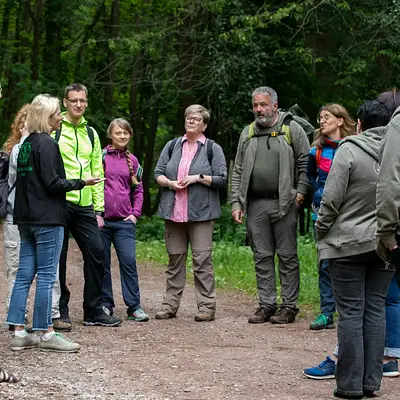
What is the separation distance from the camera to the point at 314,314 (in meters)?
9.66

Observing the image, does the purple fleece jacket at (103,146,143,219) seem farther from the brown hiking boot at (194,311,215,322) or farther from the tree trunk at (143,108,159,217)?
the tree trunk at (143,108,159,217)

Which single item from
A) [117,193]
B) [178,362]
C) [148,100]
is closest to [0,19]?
[148,100]

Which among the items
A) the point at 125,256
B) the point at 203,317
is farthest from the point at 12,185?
the point at 203,317

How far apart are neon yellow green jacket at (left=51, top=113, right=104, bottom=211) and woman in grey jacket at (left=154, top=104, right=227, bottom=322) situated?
866 mm

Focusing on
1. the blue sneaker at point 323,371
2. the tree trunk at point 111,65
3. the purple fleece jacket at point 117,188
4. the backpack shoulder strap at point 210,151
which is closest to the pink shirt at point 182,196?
the backpack shoulder strap at point 210,151

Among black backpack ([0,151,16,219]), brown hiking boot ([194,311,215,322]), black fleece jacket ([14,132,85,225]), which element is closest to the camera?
black fleece jacket ([14,132,85,225])

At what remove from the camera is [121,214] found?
9227 millimetres

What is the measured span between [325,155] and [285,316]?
1718 mm

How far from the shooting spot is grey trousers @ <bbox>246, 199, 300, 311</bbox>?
9.09 m

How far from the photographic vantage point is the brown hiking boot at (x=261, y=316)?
908 centimetres

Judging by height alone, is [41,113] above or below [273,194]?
above

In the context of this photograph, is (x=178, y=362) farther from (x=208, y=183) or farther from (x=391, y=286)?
(x=208, y=183)

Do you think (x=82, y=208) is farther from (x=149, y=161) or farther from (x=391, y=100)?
(x=149, y=161)

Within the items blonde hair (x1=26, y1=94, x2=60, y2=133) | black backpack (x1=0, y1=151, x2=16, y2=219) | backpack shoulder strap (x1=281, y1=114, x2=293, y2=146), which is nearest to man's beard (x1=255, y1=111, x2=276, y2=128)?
backpack shoulder strap (x1=281, y1=114, x2=293, y2=146)
